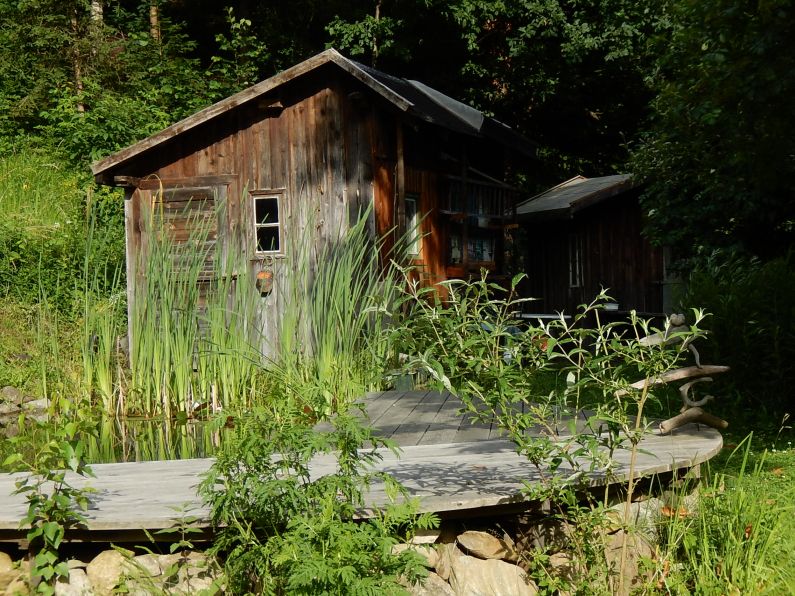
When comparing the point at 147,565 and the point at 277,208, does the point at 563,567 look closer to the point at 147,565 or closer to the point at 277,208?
the point at 147,565

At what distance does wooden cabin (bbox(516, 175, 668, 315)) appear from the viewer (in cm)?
1549

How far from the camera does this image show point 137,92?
17.7 m

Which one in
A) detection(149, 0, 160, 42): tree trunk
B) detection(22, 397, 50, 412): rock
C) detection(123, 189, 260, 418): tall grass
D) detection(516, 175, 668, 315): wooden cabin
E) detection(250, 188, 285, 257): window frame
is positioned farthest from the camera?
detection(149, 0, 160, 42): tree trunk

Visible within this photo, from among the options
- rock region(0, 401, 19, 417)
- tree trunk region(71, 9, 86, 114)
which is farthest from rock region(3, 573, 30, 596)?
tree trunk region(71, 9, 86, 114)

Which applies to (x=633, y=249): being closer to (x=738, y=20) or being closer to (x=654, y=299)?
(x=654, y=299)

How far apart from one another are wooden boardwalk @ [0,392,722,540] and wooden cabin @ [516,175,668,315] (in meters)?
10.9

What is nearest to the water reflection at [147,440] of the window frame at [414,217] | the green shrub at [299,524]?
the green shrub at [299,524]

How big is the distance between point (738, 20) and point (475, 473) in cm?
545

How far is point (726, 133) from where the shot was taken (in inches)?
346

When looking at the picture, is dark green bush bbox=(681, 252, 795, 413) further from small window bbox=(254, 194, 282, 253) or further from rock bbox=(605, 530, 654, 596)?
small window bbox=(254, 194, 282, 253)

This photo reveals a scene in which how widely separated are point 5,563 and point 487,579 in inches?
68.6

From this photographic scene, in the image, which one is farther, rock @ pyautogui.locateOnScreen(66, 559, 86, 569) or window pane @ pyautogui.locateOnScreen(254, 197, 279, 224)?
window pane @ pyautogui.locateOnScreen(254, 197, 279, 224)

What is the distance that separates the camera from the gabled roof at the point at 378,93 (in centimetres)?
1048

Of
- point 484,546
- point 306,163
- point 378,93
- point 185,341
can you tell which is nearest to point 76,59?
point 306,163
